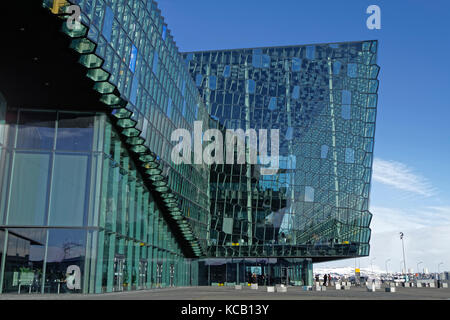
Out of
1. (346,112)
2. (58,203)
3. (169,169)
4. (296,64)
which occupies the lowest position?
(58,203)

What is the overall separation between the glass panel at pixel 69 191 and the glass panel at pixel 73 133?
522 millimetres

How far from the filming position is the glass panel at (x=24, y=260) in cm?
2253

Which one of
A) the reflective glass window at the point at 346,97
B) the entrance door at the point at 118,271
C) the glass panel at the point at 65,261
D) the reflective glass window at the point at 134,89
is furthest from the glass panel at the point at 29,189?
the reflective glass window at the point at 346,97

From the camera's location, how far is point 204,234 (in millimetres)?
54812

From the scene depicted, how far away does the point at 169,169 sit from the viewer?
38.2 metres

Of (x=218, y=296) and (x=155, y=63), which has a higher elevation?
(x=155, y=63)

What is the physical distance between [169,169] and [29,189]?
1527 centimetres

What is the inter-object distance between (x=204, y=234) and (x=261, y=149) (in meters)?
12.5

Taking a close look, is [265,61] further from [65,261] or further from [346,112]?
[65,261]

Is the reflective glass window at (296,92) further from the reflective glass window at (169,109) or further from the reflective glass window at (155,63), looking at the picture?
the reflective glass window at (155,63)

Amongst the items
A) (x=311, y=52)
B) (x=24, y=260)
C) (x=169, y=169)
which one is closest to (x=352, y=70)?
(x=311, y=52)

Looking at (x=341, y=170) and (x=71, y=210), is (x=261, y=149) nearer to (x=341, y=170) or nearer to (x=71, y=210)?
(x=341, y=170)

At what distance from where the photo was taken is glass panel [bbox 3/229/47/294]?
2253cm
